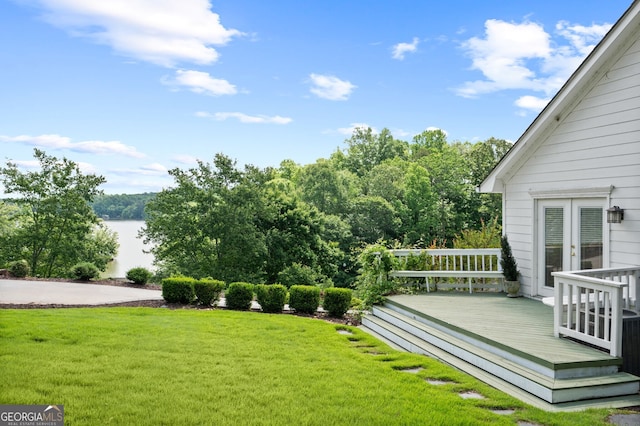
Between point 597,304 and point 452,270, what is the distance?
4.88 m

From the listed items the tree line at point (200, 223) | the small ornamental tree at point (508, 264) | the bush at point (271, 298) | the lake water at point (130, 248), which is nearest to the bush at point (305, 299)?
the bush at point (271, 298)

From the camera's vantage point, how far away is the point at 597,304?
16.5 ft

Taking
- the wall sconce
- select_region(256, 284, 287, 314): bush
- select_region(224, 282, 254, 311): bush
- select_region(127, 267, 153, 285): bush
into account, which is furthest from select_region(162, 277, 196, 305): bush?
the wall sconce

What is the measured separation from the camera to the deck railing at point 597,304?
4973 millimetres

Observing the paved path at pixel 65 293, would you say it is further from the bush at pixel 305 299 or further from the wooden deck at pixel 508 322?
the wooden deck at pixel 508 322

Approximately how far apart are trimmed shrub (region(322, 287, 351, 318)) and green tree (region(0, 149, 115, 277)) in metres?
10.3

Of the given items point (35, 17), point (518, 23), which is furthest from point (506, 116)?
point (35, 17)

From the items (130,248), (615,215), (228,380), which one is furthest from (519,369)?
(130,248)

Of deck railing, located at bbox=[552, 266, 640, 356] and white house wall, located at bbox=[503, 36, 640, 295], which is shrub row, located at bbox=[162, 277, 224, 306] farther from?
deck railing, located at bbox=[552, 266, 640, 356]

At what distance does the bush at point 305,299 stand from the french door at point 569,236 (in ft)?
14.2

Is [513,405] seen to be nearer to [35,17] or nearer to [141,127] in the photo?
[35,17]

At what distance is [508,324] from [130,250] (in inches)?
589

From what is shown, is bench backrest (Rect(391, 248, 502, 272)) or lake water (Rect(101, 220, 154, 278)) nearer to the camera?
bench backrest (Rect(391, 248, 502, 272))

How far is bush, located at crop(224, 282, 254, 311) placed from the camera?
998 centimetres
